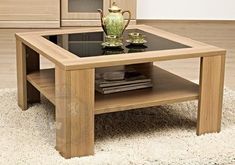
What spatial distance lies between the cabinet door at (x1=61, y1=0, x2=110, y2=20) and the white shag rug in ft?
7.85

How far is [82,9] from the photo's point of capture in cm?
507

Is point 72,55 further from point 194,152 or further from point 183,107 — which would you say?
point 183,107

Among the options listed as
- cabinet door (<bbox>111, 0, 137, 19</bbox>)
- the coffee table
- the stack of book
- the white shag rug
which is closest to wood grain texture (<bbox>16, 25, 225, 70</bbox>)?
the coffee table

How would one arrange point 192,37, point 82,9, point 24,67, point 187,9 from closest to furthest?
point 24,67 → point 192,37 → point 82,9 → point 187,9

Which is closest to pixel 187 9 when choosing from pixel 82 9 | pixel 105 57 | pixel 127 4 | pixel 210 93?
pixel 127 4

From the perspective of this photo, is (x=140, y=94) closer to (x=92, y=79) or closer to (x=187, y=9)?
(x=92, y=79)

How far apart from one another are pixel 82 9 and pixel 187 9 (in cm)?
114

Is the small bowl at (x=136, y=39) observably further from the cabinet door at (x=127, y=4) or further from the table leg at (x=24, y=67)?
the cabinet door at (x=127, y=4)

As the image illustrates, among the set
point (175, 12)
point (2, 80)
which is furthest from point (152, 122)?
point (175, 12)

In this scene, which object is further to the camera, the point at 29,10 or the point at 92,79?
the point at 29,10

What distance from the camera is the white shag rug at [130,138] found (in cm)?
202

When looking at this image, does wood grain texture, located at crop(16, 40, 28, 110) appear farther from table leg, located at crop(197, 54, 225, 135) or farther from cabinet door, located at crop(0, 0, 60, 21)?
cabinet door, located at crop(0, 0, 60, 21)

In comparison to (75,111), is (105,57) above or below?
above

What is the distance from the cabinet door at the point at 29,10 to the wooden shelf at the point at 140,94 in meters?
2.49
